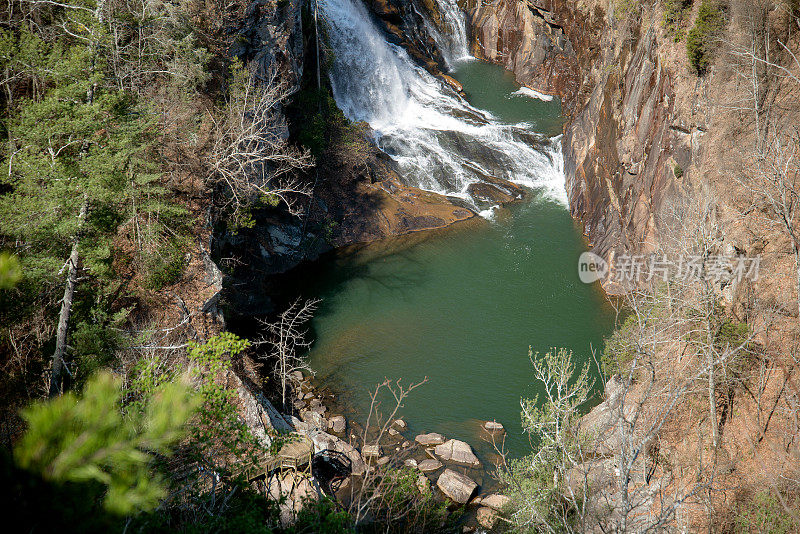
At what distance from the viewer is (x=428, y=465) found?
15.0 meters

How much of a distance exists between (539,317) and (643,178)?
285 inches

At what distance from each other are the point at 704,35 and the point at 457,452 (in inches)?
634

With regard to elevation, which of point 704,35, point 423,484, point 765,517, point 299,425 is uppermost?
point 704,35

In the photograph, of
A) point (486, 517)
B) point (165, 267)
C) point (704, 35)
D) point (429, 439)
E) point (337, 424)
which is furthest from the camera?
point (704, 35)

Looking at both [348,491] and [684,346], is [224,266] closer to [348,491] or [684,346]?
[348,491]

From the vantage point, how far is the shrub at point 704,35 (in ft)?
57.7

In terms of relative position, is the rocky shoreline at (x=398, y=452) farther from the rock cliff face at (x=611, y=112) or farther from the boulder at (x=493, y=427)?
the rock cliff face at (x=611, y=112)

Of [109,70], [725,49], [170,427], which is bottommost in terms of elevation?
[170,427]

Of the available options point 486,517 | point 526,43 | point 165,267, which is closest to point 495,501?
point 486,517

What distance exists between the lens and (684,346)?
48.2 feet

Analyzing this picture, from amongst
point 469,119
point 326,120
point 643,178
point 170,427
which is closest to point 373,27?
point 469,119

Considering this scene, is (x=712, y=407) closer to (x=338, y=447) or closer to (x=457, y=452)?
(x=457, y=452)

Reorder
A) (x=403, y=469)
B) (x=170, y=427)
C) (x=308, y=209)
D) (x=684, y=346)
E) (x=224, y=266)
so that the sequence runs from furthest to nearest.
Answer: (x=308, y=209)
(x=224, y=266)
(x=684, y=346)
(x=403, y=469)
(x=170, y=427)

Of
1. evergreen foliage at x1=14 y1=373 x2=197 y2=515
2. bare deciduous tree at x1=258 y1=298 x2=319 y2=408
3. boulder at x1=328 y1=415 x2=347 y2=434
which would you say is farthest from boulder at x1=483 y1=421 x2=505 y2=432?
evergreen foliage at x1=14 y1=373 x2=197 y2=515
